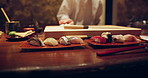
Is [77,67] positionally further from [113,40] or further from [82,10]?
[82,10]

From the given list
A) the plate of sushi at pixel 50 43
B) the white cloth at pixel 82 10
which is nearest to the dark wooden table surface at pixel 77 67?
the plate of sushi at pixel 50 43

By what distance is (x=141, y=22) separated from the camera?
1627 mm

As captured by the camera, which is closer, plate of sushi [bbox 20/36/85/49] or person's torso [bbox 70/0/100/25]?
plate of sushi [bbox 20/36/85/49]

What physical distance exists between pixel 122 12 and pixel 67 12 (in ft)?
5.82

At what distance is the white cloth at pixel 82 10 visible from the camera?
2.80 metres

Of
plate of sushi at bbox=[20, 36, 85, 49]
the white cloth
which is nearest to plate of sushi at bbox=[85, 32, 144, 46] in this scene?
plate of sushi at bbox=[20, 36, 85, 49]

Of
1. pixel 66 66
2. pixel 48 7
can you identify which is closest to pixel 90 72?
pixel 66 66

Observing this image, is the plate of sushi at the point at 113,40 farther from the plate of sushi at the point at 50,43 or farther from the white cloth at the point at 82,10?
the white cloth at the point at 82,10

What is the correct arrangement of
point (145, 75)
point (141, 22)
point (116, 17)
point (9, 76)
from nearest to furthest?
point (9, 76) → point (145, 75) → point (141, 22) → point (116, 17)

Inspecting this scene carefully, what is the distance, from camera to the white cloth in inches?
110

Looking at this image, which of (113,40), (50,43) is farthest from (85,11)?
(50,43)

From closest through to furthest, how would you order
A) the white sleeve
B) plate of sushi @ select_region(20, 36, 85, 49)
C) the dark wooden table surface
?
1. the dark wooden table surface
2. plate of sushi @ select_region(20, 36, 85, 49)
3. the white sleeve

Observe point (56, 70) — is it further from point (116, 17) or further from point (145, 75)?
point (116, 17)

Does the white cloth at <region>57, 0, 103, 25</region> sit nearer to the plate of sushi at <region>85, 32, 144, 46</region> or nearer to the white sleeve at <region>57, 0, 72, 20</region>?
the white sleeve at <region>57, 0, 72, 20</region>
